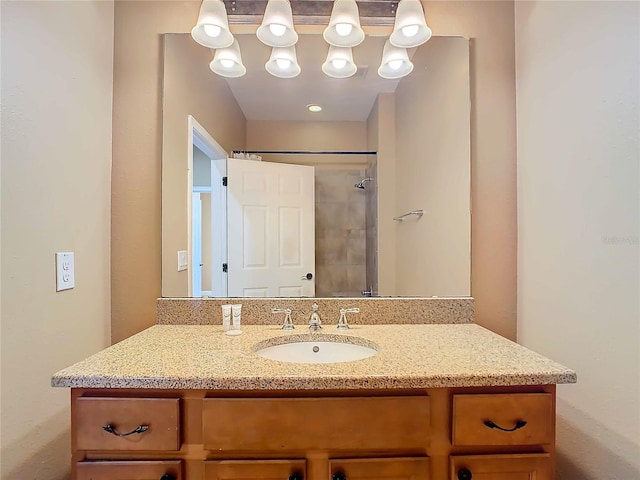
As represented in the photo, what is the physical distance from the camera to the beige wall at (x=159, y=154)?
1.35 metres

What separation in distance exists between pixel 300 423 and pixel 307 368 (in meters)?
0.13

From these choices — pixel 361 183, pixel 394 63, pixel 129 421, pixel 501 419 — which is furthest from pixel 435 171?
pixel 129 421

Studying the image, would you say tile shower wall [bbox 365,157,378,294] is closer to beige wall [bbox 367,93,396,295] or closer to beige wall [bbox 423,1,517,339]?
beige wall [bbox 367,93,396,295]

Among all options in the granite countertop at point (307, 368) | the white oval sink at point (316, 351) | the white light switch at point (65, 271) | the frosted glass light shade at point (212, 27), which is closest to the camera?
the granite countertop at point (307, 368)

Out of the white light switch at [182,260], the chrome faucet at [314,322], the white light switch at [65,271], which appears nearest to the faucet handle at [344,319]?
the chrome faucet at [314,322]

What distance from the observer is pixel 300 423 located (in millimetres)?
811

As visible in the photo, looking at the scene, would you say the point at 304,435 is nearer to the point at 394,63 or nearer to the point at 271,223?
the point at 271,223

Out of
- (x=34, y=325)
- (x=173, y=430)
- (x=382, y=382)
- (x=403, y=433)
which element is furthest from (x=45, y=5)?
(x=403, y=433)

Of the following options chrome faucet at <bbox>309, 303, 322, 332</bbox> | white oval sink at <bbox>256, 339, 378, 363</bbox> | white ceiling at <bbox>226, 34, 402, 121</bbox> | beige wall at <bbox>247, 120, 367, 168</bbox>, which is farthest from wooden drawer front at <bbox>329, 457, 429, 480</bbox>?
white ceiling at <bbox>226, 34, 402, 121</bbox>

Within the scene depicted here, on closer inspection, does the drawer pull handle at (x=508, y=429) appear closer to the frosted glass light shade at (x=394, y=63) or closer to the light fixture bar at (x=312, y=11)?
the frosted glass light shade at (x=394, y=63)

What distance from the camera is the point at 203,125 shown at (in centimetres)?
144

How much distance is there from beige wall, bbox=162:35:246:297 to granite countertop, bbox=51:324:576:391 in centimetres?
37

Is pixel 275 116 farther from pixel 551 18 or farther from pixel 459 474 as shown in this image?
pixel 459 474

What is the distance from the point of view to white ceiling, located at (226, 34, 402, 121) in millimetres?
1396
